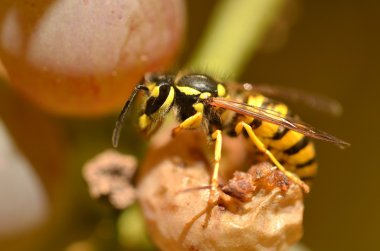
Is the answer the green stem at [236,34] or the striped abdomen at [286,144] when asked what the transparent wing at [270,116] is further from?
the green stem at [236,34]

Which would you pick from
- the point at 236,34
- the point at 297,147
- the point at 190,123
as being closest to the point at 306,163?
the point at 297,147

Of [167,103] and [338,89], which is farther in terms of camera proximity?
[338,89]

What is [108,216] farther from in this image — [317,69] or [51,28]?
[317,69]

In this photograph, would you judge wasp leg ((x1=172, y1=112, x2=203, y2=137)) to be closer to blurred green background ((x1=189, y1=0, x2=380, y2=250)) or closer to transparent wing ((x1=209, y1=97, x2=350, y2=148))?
transparent wing ((x1=209, y1=97, x2=350, y2=148))

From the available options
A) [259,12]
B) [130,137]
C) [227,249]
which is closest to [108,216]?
[130,137]

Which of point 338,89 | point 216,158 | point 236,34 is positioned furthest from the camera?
point 338,89

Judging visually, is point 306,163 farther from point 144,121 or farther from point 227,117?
point 144,121

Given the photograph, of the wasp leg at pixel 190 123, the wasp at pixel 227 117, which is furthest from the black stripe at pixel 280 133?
the wasp leg at pixel 190 123
